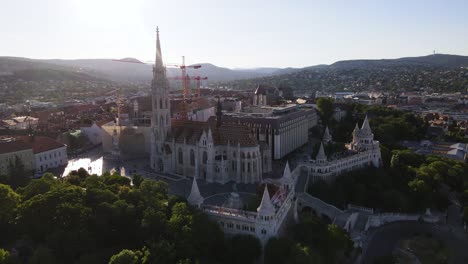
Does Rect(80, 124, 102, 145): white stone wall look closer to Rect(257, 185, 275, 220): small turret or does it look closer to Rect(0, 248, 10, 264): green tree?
Rect(0, 248, 10, 264): green tree

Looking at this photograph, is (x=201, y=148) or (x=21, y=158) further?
(x=21, y=158)

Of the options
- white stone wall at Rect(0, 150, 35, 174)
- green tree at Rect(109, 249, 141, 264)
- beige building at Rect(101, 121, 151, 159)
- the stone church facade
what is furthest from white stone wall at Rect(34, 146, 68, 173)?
green tree at Rect(109, 249, 141, 264)

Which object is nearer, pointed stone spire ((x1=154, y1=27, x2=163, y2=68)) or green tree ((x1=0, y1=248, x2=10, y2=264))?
green tree ((x1=0, y1=248, x2=10, y2=264))

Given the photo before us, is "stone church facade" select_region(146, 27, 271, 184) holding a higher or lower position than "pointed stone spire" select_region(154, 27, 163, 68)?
lower

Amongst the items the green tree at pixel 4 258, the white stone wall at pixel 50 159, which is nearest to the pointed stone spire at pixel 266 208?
the green tree at pixel 4 258

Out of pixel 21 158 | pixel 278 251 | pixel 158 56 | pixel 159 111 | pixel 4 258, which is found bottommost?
pixel 278 251

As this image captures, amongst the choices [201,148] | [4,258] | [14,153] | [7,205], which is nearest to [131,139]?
[14,153]

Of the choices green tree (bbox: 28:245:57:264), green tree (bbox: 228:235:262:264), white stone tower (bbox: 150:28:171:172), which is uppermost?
white stone tower (bbox: 150:28:171:172)

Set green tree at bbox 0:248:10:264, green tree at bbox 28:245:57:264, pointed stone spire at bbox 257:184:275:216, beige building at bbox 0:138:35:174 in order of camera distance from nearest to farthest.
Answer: green tree at bbox 0:248:10:264
green tree at bbox 28:245:57:264
pointed stone spire at bbox 257:184:275:216
beige building at bbox 0:138:35:174

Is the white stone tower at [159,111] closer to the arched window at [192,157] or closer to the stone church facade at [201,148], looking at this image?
the stone church facade at [201,148]

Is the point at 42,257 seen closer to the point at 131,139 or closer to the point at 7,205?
the point at 7,205
